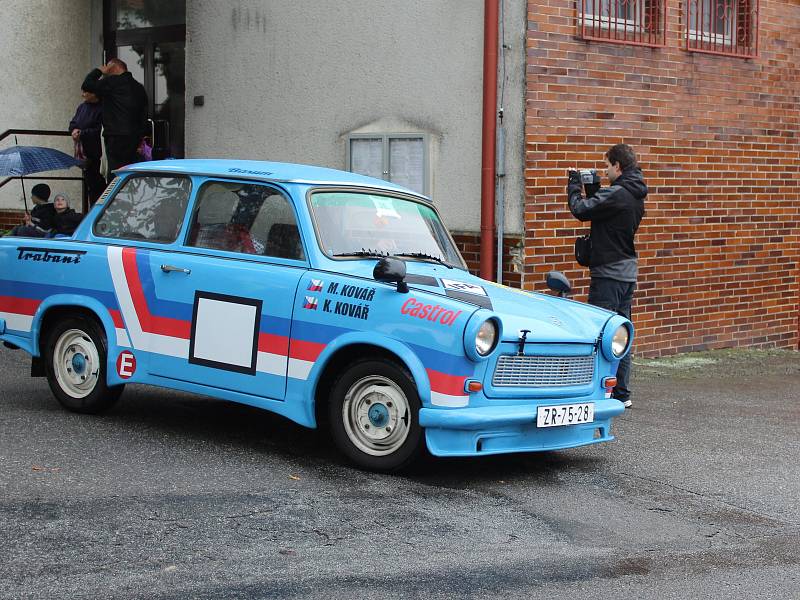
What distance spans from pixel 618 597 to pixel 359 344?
237 centimetres

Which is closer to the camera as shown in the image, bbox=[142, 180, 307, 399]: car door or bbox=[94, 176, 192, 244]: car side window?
bbox=[142, 180, 307, 399]: car door

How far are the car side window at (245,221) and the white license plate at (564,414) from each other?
5.33ft

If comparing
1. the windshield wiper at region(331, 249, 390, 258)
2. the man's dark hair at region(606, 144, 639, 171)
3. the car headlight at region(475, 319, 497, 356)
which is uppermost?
the man's dark hair at region(606, 144, 639, 171)

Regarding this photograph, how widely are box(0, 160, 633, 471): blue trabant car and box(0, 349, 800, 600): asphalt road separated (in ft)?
1.05

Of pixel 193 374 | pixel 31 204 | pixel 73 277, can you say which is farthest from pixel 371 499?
pixel 31 204

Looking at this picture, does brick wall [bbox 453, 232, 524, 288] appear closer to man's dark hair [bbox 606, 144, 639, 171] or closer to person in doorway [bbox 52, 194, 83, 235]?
Answer: man's dark hair [bbox 606, 144, 639, 171]

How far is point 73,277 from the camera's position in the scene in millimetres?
7969

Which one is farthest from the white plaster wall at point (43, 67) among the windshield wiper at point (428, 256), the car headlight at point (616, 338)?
the car headlight at point (616, 338)

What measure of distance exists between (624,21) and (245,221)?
18.7ft

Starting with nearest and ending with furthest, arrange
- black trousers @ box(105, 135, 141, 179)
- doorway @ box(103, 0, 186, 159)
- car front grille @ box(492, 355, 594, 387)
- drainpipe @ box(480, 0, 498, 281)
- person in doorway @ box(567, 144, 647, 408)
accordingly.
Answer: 1. car front grille @ box(492, 355, 594, 387)
2. person in doorway @ box(567, 144, 647, 408)
3. drainpipe @ box(480, 0, 498, 281)
4. black trousers @ box(105, 135, 141, 179)
5. doorway @ box(103, 0, 186, 159)

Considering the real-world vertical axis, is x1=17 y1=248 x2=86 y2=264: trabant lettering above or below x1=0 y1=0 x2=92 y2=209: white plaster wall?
below

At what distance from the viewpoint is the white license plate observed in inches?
266

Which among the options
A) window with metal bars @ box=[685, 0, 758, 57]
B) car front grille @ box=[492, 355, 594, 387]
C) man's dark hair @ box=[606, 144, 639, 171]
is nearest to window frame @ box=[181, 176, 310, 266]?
car front grille @ box=[492, 355, 594, 387]

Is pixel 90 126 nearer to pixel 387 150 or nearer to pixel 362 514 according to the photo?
pixel 387 150
